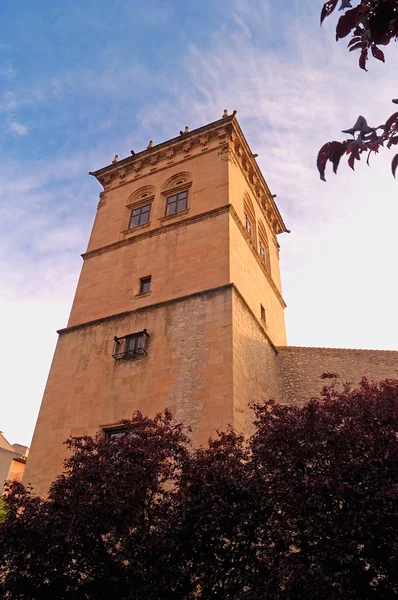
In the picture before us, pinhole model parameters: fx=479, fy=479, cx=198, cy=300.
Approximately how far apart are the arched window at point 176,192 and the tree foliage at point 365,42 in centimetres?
1405

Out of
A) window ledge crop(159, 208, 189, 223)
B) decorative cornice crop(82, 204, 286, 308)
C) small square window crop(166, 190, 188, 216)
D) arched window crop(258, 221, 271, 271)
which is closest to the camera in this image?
decorative cornice crop(82, 204, 286, 308)

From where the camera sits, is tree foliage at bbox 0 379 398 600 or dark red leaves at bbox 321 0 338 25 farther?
tree foliage at bbox 0 379 398 600

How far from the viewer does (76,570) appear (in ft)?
21.7

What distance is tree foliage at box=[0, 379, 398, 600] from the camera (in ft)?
17.7

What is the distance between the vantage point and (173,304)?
13.2 m

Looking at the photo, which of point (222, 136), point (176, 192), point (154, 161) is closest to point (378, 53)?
point (176, 192)

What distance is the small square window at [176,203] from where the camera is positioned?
54.1 feet

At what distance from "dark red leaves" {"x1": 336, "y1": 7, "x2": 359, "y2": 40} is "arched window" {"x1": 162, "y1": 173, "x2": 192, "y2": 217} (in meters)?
14.3

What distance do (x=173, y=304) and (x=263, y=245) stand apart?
7.38 metres

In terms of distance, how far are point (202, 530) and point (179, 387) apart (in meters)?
5.36

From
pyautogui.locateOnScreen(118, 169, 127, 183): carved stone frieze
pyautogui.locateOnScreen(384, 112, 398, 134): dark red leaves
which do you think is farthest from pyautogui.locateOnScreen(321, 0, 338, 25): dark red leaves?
pyautogui.locateOnScreen(118, 169, 127, 183): carved stone frieze

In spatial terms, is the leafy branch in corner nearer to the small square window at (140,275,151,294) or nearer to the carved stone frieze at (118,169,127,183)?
the small square window at (140,275,151,294)

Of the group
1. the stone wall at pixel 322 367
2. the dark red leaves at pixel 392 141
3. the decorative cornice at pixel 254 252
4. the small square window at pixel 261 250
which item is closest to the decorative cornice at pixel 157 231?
the decorative cornice at pixel 254 252

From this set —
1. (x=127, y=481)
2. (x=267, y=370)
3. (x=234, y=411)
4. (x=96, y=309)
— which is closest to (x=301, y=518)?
(x=127, y=481)
